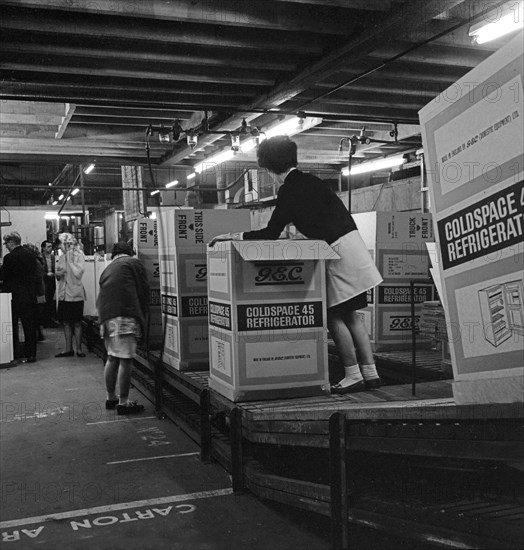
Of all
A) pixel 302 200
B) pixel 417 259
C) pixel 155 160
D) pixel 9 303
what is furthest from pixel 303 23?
pixel 155 160

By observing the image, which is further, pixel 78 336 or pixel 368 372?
pixel 78 336

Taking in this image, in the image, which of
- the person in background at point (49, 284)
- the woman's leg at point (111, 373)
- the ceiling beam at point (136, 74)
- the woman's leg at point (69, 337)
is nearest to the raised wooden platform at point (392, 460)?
the woman's leg at point (111, 373)

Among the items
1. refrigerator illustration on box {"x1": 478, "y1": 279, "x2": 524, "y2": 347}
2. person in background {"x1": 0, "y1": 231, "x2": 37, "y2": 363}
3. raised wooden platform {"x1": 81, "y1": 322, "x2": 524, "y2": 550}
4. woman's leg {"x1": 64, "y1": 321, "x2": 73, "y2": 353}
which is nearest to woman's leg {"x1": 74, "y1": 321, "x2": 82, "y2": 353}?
woman's leg {"x1": 64, "y1": 321, "x2": 73, "y2": 353}

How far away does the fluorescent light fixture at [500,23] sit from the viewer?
12.5 ft

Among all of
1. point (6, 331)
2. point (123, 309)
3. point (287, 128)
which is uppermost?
point (287, 128)

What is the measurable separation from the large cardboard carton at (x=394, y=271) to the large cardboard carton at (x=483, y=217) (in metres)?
2.56

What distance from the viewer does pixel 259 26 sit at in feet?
13.5

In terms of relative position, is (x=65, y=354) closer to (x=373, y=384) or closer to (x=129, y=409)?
(x=129, y=409)

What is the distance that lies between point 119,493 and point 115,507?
20 cm

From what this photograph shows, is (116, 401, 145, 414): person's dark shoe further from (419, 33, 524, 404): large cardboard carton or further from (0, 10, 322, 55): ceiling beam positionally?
(419, 33, 524, 404): large cardboard carton

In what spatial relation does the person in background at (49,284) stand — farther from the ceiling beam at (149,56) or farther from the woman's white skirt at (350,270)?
the woman's white skirt at (350,270)

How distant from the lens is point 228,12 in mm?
4016

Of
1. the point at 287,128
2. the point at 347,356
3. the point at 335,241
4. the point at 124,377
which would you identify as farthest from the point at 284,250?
the point at 287,128

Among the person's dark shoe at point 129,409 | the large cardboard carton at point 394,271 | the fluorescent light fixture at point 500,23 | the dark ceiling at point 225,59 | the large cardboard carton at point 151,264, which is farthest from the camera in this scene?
the large cardboard carton at point 151,264
